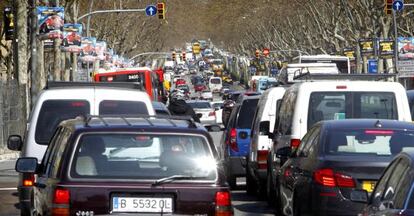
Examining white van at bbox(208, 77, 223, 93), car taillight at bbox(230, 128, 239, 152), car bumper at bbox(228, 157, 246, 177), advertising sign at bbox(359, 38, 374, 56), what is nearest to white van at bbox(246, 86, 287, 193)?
car bumper at bbox(228, 157, 246, 177)

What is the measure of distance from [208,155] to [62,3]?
49.5m

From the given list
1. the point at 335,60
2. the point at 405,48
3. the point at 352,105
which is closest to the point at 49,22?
the point at 335,60

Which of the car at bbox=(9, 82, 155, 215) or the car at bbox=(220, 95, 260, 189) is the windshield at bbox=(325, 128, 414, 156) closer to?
the car at bbox=(9, 82, 155, 215)

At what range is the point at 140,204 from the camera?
9.05m

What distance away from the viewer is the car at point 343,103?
15789 mm

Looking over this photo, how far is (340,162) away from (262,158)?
750 cm

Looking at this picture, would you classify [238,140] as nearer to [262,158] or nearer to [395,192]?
[262,158]

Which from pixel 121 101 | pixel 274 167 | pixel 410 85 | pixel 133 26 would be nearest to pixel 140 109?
pixel 121 101

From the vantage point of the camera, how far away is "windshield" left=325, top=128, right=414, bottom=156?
12.5m

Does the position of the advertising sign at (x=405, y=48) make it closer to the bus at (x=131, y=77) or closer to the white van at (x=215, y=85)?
the bus at (x=131, y=77)

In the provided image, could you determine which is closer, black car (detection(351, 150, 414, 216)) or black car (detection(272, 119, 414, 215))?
black car (detection(351, 150, 414, 216))

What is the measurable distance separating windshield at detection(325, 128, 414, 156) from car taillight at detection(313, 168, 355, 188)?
444 mm

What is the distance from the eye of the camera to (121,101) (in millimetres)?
14258

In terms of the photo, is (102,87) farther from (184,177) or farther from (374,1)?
(374,1)
